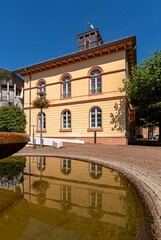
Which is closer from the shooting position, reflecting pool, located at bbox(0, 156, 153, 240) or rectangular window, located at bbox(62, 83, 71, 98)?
reflecting pool, located at bbox(0, 156, 153, 240)

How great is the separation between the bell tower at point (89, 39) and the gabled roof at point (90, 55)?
196 inches

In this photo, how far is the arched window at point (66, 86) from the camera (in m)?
20.0

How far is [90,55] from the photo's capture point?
18469 mm

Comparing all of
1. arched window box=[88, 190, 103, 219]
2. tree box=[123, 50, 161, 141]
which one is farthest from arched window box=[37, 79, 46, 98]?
arched window box=[88, 190, 103, 219]

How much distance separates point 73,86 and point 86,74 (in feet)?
6.14

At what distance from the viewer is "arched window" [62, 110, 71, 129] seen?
19625mm

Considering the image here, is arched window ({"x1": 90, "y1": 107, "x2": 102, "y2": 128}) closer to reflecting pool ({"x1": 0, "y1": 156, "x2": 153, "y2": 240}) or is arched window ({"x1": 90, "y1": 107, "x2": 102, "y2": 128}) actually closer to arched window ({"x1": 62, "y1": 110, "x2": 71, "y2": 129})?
arched window ({"x1": 62, "y1": 110, "x2": 71, "y2": 129})

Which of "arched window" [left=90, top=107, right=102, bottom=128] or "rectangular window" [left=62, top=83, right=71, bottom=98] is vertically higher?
"rectangular window" [left=62, top=83, right=71, bottom=98]

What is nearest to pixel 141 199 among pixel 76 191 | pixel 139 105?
pixel 76 191

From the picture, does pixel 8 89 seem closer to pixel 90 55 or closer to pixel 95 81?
pixel 90 55

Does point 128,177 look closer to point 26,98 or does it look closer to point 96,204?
point 96,204

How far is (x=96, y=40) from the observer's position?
23.0m

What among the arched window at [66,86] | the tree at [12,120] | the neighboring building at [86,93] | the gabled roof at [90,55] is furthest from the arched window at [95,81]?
the tree at [12,120]

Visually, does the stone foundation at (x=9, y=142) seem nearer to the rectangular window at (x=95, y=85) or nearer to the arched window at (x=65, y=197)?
the arched window at (x=65, y=197)
